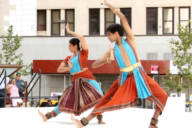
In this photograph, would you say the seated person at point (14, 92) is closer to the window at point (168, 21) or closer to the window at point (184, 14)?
the window at point (168, 21)

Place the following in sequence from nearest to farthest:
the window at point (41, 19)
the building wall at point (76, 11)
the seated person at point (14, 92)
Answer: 1. the seated person at point (14, 92)
2. the building wall at point (76, 11)
3. the window at point (41, 19)

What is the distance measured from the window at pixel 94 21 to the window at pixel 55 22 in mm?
2024

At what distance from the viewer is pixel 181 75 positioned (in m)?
20.2

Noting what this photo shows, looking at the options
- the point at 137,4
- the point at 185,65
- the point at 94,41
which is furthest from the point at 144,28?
the point at 185,65

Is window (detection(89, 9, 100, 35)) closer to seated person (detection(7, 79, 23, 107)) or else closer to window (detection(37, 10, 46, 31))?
window (detection(37, 10, 46, 31))

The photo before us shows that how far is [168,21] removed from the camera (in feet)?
84.9

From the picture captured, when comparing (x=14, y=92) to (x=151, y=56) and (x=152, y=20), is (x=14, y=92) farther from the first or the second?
(x=152, y=20)

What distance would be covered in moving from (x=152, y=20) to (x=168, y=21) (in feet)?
3.19

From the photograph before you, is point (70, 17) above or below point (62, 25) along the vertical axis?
above

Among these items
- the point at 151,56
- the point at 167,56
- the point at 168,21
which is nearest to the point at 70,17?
the point at 151,56

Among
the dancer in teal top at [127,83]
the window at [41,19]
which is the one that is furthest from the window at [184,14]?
the dancer in teal top at [127,83]

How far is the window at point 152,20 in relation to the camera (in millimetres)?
25922

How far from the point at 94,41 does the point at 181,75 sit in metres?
7.32

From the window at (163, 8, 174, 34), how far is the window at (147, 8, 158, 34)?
1.80 ft
